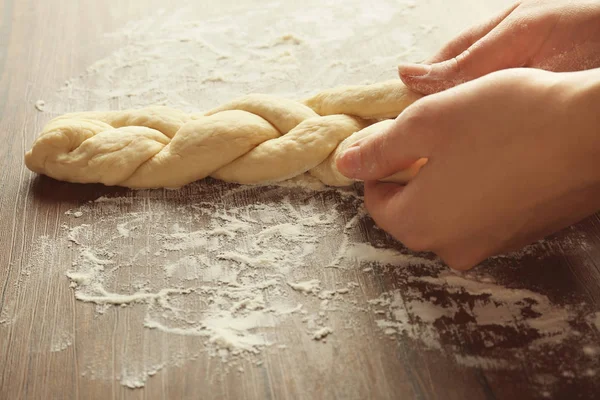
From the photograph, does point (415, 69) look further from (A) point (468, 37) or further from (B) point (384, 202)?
(B) point (384, 202)

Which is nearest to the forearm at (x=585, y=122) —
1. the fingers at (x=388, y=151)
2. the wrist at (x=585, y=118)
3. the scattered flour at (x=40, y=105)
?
the wrist at (x=585, y=118)

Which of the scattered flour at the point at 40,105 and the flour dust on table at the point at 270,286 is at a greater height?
the flour dust on table at the point at 270,286

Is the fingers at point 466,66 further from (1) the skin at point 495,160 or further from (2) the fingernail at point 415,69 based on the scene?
Answer: (1) the skin at point 495,160

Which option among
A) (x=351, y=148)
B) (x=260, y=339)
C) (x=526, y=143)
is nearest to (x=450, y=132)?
(x=526, y=143)

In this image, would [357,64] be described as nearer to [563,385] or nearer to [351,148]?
[351,148]

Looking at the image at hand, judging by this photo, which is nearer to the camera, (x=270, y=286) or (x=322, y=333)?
(x=322, y=333)

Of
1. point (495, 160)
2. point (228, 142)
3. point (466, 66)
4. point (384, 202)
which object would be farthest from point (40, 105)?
point (495, 160)

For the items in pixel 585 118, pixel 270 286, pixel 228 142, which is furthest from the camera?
pixel 228 142
